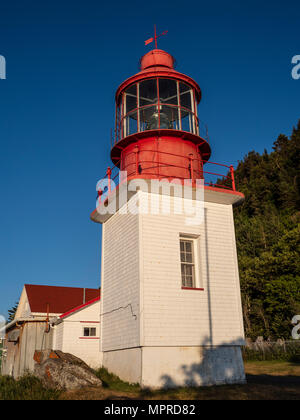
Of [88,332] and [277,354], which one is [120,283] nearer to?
[88,332]

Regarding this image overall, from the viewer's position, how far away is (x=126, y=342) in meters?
12.7

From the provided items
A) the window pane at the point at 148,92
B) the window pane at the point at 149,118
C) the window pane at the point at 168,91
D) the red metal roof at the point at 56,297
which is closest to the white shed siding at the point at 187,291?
the window pane at the point at 149,118

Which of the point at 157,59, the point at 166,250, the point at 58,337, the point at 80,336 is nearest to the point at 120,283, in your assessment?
the point at 166,250

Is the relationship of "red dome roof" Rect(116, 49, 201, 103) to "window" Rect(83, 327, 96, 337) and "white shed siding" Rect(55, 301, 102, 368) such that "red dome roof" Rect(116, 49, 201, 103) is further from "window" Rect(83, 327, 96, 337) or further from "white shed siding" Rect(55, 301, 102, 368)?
"window" Rect(83, 327, 96, 337)

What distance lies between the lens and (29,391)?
10.4m

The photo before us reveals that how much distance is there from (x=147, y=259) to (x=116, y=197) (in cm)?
306

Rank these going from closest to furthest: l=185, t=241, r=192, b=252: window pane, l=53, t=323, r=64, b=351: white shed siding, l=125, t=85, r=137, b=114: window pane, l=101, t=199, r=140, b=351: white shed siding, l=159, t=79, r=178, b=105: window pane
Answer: l=101, t=199, r=140, b=351: white shed siding, l=185, t=241, r=192, b=252: window pane, l=159, t=79, r=178, b=105: window pane, l=125, t=85, r=137, b=114: window pane, l=53, t=323, r=64, b=351: white shed siding

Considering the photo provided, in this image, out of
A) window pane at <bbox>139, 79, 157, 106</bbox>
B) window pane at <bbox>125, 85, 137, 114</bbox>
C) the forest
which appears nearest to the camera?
window pane at <bbox>139, 79, 157, 106</bbox>

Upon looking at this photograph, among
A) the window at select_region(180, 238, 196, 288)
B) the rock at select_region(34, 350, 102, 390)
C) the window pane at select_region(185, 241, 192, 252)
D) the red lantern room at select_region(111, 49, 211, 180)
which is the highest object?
the red lantern room at select_region(111, 49, 211, 180)

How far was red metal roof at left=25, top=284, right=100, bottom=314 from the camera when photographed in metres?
23.8

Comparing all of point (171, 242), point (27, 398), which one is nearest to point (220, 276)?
point (171, 242)

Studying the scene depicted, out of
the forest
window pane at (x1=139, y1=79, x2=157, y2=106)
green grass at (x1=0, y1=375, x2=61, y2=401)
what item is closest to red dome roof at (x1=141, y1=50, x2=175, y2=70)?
window pane at (x1=139, y1=79, x2=157, y2=106)

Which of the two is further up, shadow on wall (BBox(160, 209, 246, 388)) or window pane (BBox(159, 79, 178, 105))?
window pane (BBox(159, 79, 178, 105))

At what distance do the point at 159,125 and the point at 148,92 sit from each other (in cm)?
243
